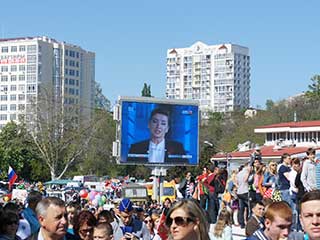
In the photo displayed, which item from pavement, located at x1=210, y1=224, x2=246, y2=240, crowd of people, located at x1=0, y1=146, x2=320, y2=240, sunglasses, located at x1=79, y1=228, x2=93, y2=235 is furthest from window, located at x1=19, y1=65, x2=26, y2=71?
sunglasses, located at x1=79, y1=228, x2=93, y2=235

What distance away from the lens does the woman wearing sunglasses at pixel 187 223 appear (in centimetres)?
475

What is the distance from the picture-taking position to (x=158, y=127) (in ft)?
103

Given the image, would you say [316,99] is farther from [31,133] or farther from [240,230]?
[240,230]

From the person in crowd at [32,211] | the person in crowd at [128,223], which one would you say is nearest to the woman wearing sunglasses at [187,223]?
the person in crowd at [32,211]

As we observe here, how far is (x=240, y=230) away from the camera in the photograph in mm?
17750

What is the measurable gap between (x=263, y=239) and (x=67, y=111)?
82318mm

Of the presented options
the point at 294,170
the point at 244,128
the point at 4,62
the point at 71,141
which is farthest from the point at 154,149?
the point at 4,62

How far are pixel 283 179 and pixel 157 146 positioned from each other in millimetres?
15721

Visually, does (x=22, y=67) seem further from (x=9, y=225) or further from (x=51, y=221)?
(x=51, y=221)

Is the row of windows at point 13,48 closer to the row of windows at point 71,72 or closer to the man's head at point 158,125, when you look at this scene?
the row of windows at point 71,72

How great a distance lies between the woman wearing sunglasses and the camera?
4.75 m

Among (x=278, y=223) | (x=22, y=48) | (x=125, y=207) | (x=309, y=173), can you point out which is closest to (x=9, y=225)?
(x=125, y=207)

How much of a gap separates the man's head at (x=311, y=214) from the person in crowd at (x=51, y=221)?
2552mm

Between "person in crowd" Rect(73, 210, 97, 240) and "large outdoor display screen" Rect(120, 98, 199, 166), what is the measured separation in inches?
893
